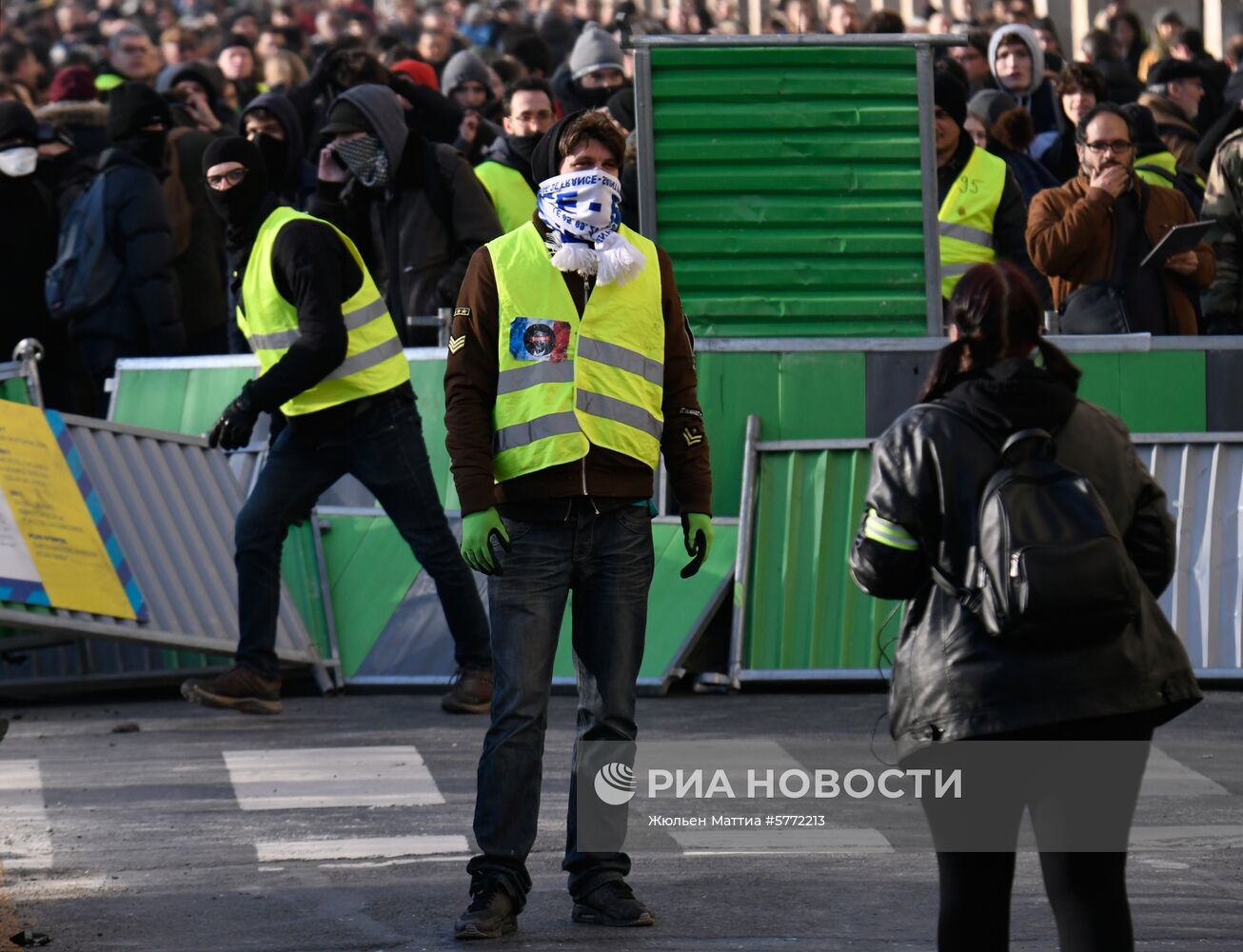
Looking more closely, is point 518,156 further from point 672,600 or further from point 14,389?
point 672,600

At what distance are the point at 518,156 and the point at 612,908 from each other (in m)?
6.42

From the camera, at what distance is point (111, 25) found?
28422mm

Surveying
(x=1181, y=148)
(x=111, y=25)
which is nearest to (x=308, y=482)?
(x=1181, y=148)

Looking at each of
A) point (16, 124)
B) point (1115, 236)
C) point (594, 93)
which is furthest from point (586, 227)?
point (594, 93)

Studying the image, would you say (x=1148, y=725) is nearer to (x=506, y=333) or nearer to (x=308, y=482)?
(x=506, y=333)

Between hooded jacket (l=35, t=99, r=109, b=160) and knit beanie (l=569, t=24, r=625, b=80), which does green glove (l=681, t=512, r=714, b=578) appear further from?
hooded jacket (l=35, t=99, r=109, b=160)

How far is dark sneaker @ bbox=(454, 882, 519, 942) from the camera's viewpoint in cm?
584

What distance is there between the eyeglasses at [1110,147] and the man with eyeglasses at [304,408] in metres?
3.42

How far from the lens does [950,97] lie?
38.3 ft

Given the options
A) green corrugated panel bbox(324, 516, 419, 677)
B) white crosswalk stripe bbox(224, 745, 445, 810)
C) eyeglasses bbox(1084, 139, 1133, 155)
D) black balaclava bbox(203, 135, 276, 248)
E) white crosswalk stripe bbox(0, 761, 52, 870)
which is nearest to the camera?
white crosswalk stripe bbox(0, 761, 52, 870)

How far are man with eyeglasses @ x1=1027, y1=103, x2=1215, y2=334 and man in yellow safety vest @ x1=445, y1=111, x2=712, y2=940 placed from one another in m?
5.10

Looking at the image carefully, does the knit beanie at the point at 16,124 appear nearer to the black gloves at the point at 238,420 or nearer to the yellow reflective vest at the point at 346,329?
the yellow reflective vest at the point at 346,329

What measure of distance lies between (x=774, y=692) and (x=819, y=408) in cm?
124

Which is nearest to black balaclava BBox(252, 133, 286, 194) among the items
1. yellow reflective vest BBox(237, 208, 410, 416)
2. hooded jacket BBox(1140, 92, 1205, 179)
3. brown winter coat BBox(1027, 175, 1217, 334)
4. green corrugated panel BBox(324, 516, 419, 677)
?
yellow reflective vest BBox(237, 208, 410, 416)
